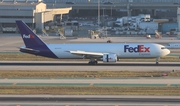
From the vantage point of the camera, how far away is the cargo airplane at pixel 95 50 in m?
63.1

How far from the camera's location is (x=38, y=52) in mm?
64375

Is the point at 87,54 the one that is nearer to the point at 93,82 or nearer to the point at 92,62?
the point at 92,62

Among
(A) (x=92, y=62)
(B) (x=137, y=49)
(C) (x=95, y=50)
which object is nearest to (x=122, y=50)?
(B) (x=137, y=49)

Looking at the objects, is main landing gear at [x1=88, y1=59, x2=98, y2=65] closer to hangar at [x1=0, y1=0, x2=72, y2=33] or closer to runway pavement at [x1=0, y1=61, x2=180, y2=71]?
runway pavement at [x1=0, y1=61, x2=180, y2=71]

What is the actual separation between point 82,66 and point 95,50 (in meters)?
3.55

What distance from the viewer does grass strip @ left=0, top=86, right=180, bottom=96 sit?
139ft

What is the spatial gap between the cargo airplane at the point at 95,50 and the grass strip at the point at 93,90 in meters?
18.3

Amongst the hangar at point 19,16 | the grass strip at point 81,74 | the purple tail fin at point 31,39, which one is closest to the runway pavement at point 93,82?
the grass strip at point 81,74

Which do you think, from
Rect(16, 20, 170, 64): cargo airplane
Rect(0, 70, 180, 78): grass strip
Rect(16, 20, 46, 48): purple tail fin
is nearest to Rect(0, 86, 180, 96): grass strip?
Rect(0, 70, 180, 78): grass strip

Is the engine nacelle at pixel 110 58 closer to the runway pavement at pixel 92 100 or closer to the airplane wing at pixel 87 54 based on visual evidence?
the airplane wing at pixel 87 54

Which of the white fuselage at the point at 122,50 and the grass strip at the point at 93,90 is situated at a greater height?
the white fuselage at the point at 122,50

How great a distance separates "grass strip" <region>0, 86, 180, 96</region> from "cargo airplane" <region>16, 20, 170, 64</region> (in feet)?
60.0

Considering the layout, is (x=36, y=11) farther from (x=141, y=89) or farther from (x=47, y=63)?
(x=141, y=89)

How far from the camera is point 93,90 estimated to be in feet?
144
